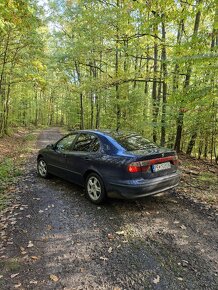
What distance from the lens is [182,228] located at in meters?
4.00

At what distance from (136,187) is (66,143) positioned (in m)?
2.68

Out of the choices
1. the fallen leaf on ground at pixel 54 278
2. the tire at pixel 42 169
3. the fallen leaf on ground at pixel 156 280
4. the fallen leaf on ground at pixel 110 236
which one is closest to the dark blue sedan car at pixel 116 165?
the fallen leaf on ground at pixel 110 236

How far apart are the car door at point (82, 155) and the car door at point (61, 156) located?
207 mm

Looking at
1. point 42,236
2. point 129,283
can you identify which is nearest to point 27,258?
point 42,236

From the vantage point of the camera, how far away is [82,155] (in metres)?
5.34

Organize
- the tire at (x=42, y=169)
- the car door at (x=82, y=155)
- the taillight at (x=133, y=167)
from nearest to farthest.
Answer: the taillight at (x=133, y=167) → the car door at (x=82, y=155) → the tire at (x=42, y=169)

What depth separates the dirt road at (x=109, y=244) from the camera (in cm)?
282

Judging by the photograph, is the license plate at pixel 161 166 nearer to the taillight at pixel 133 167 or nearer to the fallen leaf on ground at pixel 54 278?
the taillight at pixel 133 167

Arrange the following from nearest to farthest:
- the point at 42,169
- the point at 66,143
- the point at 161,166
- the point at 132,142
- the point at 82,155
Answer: the point at 161,166 < the point at 132,142 < the point at 82,155 < the point at 66,143 < the point at 42,169

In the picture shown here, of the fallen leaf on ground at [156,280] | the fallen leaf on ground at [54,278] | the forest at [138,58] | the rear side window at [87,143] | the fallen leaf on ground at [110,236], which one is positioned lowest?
the fallen leaf on ground at [54,278]

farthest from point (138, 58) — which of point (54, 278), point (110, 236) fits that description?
point (54, 278)

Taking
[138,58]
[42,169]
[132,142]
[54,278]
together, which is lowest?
[54,278]

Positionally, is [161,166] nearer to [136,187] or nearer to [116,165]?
[136,187]

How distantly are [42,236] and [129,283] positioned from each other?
5.78 ft
